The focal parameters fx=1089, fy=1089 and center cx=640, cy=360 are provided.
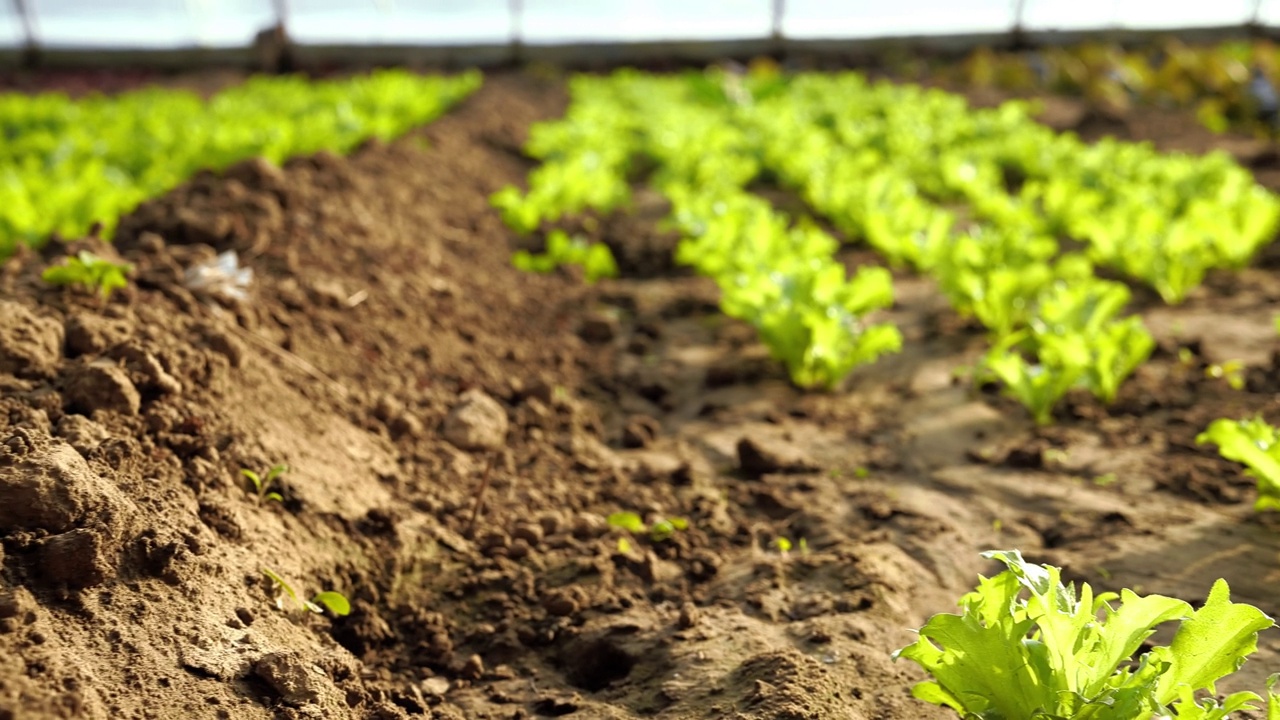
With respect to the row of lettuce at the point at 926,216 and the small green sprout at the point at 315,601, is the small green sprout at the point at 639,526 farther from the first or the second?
the row of lettuce at the point at 926,216

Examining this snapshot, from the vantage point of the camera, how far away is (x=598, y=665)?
252cm

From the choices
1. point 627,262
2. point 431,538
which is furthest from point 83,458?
point 627,262

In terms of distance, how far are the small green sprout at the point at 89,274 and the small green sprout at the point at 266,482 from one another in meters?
0.84

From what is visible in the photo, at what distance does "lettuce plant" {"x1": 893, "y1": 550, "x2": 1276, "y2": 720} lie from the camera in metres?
1.91

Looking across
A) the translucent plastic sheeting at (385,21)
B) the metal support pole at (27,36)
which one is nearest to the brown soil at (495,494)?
the translucent plastic sheeting at (385,21)

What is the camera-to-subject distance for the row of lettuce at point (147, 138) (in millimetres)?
4785

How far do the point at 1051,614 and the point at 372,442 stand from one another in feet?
6.87

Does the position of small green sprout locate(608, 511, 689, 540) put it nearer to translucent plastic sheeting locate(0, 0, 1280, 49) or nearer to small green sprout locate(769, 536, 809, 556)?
small green sprout locate(769, 536, 809, 556)

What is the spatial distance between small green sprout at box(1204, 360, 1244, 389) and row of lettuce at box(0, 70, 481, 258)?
4236mm

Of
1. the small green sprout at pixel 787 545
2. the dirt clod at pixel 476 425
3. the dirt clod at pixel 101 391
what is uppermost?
the dirt clod at pixel 101 391

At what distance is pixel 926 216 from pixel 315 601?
4.26m

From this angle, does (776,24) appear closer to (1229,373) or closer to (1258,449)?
(1229,373)

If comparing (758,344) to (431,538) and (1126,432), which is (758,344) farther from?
(431,538)

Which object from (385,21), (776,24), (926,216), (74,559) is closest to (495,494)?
(74,559)
